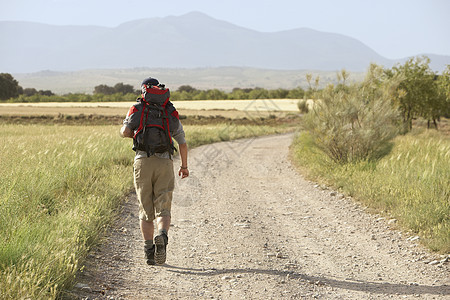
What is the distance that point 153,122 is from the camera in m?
5.60

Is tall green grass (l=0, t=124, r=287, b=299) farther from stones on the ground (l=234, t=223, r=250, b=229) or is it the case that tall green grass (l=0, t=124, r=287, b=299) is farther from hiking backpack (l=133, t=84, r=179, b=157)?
stones on the ground (l=234, t=223, r=250, b=229)

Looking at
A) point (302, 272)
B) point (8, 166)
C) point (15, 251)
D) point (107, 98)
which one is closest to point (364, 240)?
point (302, 272)

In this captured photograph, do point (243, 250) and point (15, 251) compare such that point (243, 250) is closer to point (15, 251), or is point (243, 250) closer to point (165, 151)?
point (165, 151)

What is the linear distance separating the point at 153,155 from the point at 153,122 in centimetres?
41

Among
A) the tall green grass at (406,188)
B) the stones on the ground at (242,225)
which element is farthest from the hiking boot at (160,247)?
the tall green grass at (406,188)

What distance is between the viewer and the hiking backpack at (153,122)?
5.55 metres

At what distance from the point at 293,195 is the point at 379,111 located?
4.10 meters

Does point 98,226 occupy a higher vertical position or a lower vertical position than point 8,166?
lower

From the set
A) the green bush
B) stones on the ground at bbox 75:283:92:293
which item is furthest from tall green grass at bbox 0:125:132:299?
the green bush

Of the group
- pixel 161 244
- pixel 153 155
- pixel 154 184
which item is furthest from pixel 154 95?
pixel 161 244

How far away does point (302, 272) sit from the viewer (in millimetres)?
5613

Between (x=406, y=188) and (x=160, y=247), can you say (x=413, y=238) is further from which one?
(x=160, y=247)

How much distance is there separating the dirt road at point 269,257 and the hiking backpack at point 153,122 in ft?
5.00

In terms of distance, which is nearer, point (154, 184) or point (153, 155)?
point (153, 155)
